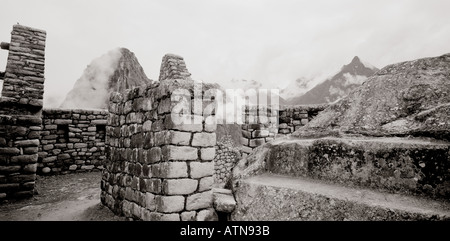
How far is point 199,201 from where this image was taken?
3.14m

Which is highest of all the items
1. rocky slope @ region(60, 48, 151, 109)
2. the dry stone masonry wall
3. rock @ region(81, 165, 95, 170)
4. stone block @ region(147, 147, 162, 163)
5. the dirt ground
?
rocky slope @ region(60, 48, 151, 109)

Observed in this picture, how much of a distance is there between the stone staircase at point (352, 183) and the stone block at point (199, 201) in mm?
381

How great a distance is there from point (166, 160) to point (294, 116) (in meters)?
5.92

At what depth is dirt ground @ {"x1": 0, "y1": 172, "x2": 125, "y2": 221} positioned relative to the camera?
158 inches

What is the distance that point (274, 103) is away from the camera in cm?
734

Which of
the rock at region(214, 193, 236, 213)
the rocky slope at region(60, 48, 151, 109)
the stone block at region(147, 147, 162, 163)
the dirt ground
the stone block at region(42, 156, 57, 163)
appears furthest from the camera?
the rocky slope at region(60, 48, 151, 109)

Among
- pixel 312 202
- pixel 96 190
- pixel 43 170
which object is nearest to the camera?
pixel 312 202

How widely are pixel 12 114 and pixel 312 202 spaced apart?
22.3 ft

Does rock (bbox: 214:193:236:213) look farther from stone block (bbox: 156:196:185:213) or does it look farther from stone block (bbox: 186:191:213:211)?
stone block (bbox: 156:196:185:213)

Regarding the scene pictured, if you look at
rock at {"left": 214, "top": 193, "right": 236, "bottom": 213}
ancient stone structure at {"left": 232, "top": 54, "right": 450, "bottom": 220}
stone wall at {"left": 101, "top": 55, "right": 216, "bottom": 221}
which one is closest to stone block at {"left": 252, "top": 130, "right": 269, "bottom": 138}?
ancient stone structure at {"left": 232, "top": 54, "right": 450, "bottom": 220}

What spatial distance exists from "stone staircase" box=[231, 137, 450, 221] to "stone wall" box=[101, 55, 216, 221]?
2.02 ft

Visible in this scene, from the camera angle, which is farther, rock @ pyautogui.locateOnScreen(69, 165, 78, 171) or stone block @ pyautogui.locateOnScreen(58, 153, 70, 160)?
rock @ pyautogui.locateOnScreen(69, 165, 78, 171)
